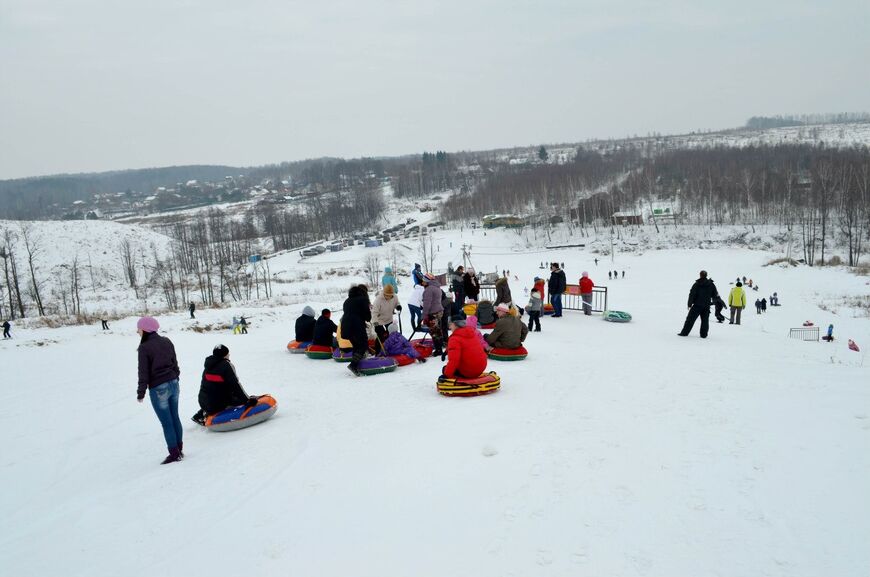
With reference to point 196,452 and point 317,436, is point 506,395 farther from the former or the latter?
point 196,452

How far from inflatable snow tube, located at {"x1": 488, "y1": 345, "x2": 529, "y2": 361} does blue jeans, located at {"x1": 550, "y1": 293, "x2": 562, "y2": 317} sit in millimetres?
6793

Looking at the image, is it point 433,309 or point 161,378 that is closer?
point 161,378

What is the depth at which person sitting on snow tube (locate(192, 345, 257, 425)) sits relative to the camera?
7910mm

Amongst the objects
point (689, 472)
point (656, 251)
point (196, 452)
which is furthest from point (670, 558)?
point (656, 251)

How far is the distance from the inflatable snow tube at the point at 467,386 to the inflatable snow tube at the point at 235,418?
9.79 feet

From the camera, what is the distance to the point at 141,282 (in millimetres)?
70250

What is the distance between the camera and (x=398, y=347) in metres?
11.4

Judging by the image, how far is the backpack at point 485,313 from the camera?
1460 centimetres

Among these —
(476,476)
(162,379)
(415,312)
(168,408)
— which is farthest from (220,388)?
(415,312)

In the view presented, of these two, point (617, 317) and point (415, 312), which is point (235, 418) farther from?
point (617, 317)

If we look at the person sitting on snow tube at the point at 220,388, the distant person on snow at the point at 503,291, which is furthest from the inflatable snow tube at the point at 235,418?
the distant person on snow at the point at 503,291

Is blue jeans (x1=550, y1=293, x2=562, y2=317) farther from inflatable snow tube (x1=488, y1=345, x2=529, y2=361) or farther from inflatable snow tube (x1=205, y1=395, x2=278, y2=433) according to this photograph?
inflatable snow tube (x1=205, y1=395, x2=278, y2=433)

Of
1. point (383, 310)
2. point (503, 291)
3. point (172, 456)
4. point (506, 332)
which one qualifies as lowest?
point (172, 456)

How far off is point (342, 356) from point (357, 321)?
2.00m
